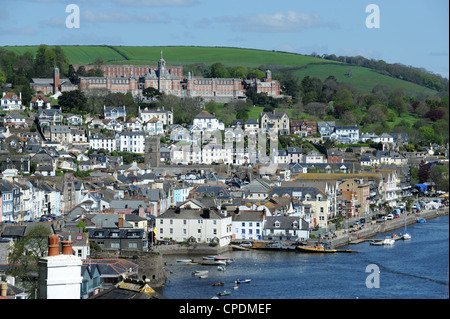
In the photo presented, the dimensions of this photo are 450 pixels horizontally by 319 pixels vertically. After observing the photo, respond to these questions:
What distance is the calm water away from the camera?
13094 mm

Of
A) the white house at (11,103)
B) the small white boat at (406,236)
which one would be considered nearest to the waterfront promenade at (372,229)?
the small white boat at (406,236)

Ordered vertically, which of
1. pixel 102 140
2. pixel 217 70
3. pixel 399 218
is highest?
pixel 217 70

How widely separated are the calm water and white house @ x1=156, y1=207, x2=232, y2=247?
65 centimetres

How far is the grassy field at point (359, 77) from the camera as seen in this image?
52406 millimetres

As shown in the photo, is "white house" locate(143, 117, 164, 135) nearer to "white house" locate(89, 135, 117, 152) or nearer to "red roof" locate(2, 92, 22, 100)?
"white house" locate(89, 135, 117, 152)

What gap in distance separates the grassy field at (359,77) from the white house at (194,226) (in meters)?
34.1

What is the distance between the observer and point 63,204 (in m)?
20.7

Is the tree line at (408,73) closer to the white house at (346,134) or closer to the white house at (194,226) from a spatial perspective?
the white house at (346,134)

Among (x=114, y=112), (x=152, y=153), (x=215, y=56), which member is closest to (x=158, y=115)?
(x=114, y=112)

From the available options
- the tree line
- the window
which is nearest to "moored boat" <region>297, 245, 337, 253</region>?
the window
